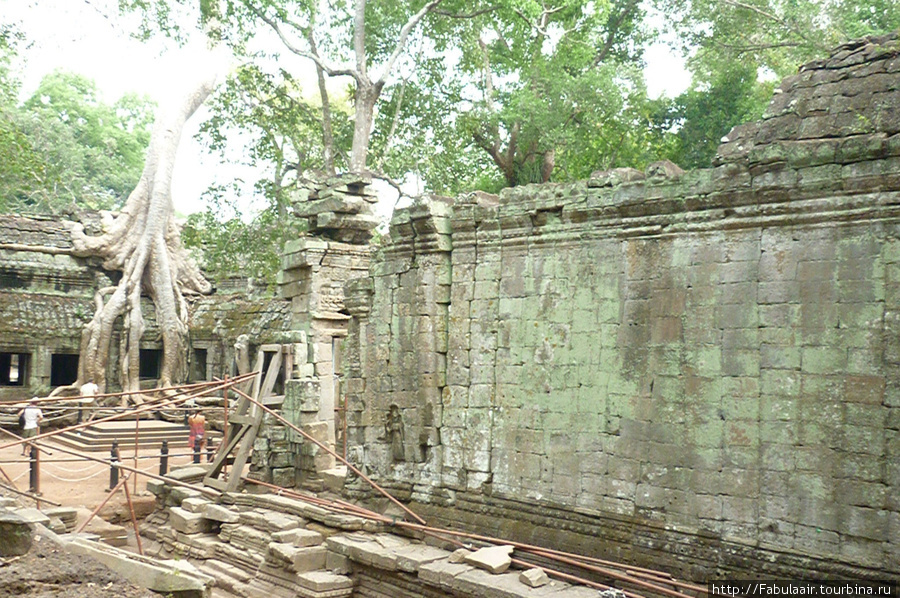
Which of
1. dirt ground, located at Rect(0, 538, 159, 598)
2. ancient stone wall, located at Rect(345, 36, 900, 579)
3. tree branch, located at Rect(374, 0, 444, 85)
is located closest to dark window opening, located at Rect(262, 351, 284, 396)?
ancient stone wall, located at Rect(345, 36, 900, 579)

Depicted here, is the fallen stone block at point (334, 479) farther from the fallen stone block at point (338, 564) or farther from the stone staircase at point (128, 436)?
the stone staircase at point (128, 436)

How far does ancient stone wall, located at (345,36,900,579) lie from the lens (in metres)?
6.68

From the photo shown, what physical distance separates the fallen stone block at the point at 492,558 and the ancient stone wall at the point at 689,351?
442 millimetres

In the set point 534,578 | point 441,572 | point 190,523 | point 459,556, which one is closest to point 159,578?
point 441,572

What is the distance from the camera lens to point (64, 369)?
78.1ft

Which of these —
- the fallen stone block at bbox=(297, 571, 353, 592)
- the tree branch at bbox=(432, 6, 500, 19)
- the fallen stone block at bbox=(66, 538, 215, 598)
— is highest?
the tree branch at bbox=(432, 6, 500, 19)

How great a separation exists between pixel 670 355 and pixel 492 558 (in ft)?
8.21

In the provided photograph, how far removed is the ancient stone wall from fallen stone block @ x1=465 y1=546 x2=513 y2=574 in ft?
1.45

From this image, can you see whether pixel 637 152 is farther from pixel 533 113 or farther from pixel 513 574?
pixel 513 574

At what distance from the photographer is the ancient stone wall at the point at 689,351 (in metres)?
6.68

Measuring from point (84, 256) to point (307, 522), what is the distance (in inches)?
616

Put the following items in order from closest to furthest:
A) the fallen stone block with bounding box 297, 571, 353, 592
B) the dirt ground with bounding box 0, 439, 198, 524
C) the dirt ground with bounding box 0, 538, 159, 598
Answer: the dirt ground with bounding box 0, 538, 159, 598 < the fallen stone block with bounding box 297, 571, 353, 592 < the dirt ground with bounding box 0, 439, 198, 524

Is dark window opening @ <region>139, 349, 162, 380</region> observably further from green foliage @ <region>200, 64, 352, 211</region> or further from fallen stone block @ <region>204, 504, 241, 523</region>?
fallen stone block @ <region>204, 504, 241, 523</region>

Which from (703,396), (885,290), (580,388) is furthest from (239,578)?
(885,290)
